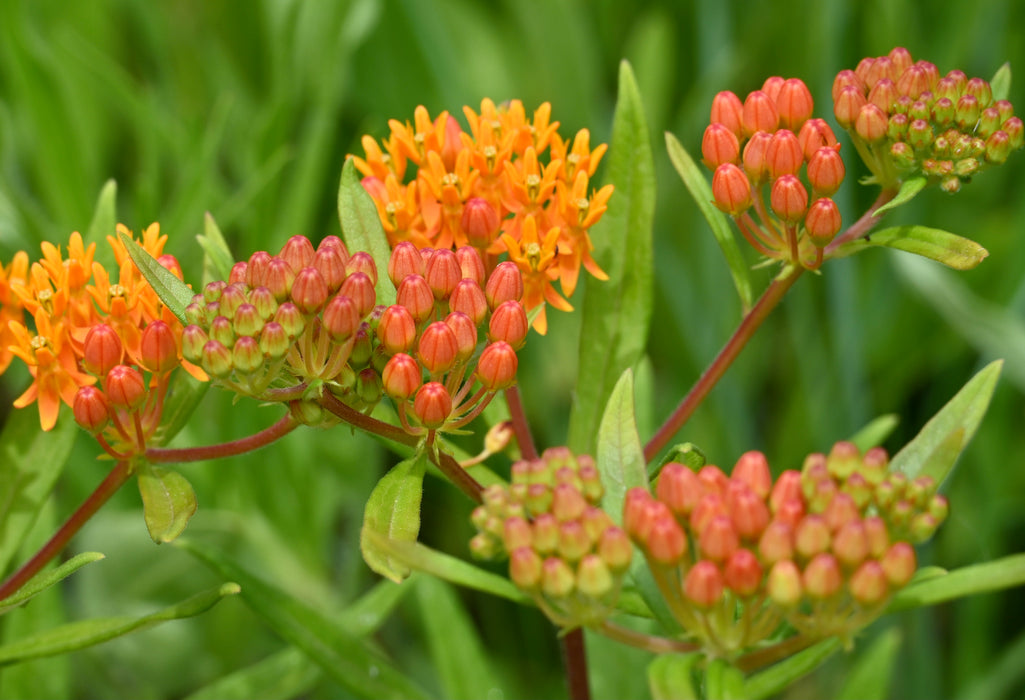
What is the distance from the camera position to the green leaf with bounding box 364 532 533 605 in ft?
5.24

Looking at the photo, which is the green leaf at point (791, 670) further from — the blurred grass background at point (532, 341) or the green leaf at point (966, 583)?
the blurred grass background at point (532, 341)

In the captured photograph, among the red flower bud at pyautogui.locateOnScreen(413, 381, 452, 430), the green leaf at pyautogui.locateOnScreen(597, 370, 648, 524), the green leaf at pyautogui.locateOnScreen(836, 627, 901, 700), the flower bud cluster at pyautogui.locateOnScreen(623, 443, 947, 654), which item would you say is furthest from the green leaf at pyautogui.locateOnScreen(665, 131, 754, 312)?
the green leaf at pyautogui.locateOnScreen(836, 627, 901, 700)

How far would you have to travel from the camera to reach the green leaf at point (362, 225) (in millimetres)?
2057

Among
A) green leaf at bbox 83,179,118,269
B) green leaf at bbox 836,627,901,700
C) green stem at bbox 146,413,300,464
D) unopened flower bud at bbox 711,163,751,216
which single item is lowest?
green leaf at bbox 836,627,901,700

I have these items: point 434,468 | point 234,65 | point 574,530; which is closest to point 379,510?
point 434,468

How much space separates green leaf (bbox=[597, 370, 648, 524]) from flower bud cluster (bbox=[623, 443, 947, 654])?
142 mm

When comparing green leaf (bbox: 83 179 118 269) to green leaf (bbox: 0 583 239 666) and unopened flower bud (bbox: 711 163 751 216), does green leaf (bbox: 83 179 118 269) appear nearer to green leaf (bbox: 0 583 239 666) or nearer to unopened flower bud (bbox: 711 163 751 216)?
green leaf (bbox: 0 583 239 666)

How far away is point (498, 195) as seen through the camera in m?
2.20

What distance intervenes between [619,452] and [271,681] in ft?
4.43

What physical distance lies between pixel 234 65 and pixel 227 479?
194 centimetres

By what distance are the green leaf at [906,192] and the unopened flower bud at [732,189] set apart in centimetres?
24

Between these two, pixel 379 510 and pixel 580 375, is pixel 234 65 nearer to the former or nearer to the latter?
pixel 580 375

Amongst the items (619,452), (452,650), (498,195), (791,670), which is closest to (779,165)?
(498,195)

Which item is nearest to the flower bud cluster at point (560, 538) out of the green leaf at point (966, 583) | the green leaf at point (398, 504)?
the green leaf at point (398, 504)
